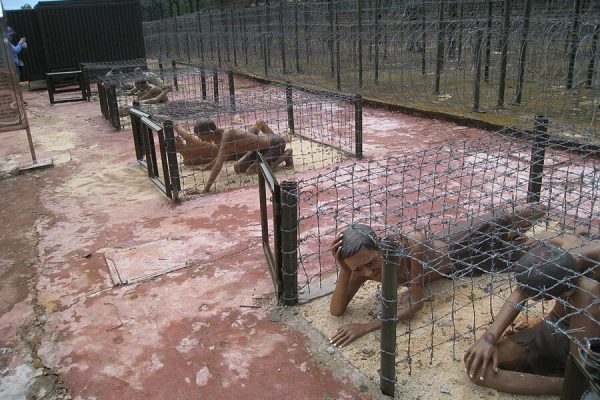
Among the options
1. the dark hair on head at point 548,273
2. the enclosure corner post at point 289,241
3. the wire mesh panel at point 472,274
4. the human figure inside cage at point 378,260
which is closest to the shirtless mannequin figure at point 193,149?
the wire mesh panel at point 472,274

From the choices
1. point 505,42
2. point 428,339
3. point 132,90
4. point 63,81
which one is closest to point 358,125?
point 505,42

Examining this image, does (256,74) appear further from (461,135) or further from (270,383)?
(270,383)

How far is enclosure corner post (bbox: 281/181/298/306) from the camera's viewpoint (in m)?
3.16

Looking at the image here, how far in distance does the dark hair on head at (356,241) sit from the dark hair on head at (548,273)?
773mm

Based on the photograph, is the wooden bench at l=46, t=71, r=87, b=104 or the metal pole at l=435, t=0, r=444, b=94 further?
the wooden bench at l=46, t=71, r=87, b=104

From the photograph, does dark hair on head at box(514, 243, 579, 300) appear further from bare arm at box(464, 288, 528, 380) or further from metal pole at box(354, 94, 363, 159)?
metal pole at box(354, 94, 363, 159)

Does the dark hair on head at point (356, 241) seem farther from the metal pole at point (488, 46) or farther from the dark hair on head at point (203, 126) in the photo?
the metal pole at point (488, 46)

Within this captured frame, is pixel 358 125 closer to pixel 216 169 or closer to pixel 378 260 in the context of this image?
pixel 216 169

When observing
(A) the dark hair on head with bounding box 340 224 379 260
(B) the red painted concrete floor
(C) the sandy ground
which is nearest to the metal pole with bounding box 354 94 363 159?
(B) the red painted concrete floor

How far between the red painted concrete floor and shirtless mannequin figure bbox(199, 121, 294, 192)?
587 mm

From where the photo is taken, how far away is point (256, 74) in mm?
15781

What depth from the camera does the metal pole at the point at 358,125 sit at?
6611 millimetres

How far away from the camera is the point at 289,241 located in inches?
128

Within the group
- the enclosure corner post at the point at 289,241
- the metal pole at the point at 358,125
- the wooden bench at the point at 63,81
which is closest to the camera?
the enclosure corner post at the point at 289,241
